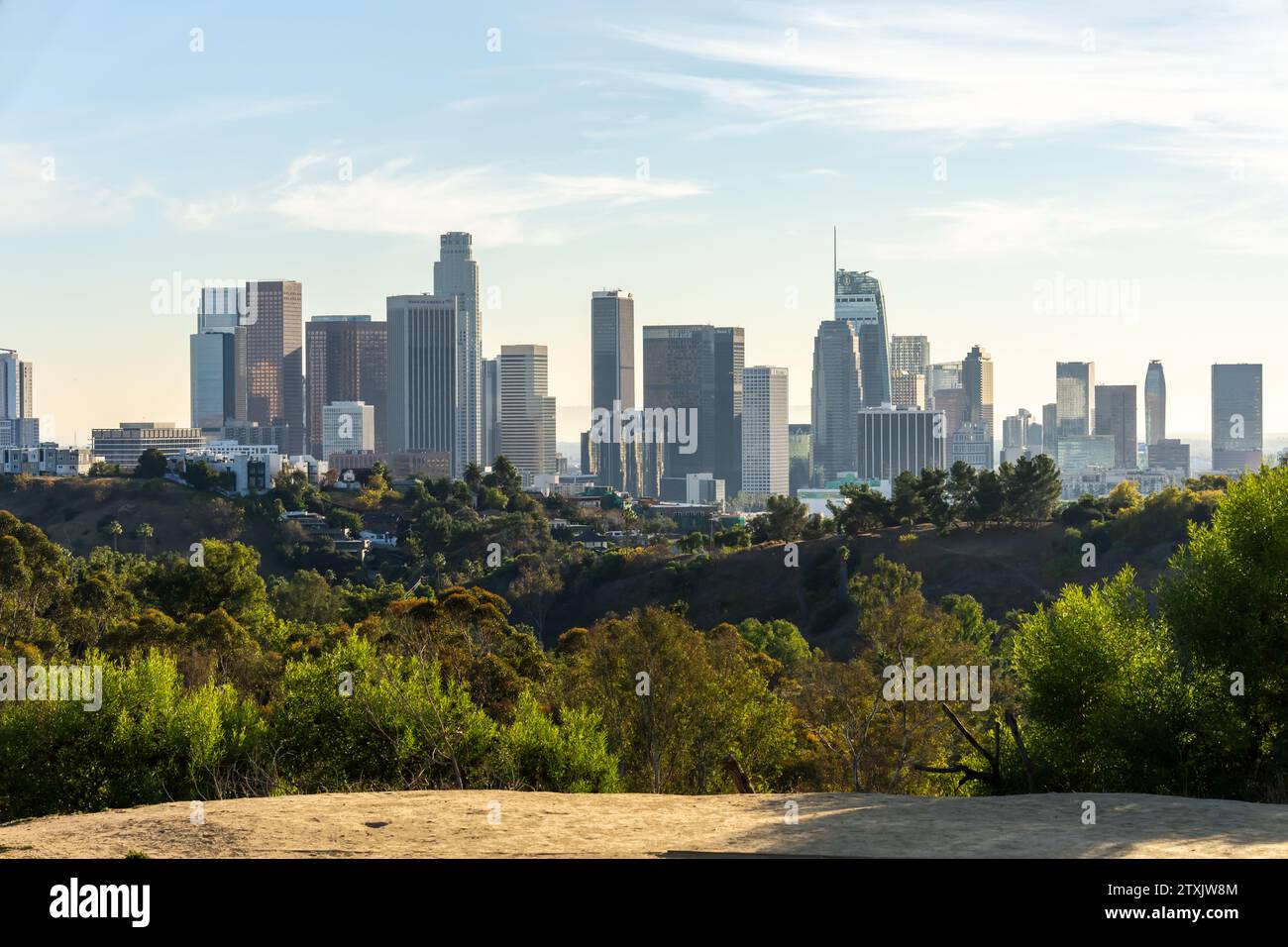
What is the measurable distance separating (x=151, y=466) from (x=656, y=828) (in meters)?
106

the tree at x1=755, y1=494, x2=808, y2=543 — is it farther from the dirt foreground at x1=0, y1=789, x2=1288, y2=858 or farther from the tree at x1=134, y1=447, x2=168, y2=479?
the dirt foreground at x1=0, y1=789, x2=1288, y2=858

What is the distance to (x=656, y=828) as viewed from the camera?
11898 mm

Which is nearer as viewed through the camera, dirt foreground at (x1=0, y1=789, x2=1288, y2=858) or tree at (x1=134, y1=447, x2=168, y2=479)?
dirt foreground at (x1=0, y1=789, x2=1288, y2=858)

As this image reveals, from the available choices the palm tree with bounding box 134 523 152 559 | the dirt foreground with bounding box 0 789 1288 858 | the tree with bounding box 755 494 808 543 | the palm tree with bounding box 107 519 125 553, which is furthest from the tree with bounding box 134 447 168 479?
the dirt foreground with bounding box 0 789 1288 858

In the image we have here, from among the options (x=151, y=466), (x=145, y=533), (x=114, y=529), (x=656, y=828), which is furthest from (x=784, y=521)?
(x=656, y=828)

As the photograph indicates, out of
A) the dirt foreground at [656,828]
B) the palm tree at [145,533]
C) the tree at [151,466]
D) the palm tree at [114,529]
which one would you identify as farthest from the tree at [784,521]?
the dirt foreground at [656,828]

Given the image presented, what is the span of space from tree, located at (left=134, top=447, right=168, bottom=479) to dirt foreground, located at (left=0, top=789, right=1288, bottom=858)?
3992 inches

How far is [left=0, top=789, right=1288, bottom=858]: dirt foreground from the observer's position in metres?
10.7

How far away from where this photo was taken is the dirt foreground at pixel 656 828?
10.7 metres

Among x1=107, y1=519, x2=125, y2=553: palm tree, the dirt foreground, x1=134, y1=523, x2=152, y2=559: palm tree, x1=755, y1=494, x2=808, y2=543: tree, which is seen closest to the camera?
the dirt foreground

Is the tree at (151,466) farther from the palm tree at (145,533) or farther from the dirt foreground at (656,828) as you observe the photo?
the dirt foreground at (656,828)

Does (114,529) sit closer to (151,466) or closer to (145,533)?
(145,533)

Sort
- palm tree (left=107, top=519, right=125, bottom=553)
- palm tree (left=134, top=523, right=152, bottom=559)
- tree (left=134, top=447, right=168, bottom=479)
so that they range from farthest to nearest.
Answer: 1. tree (left=134, top=447, right=168, bottom=479)
2. palm tree (left=134, top=523, right=152, bottom=559)
3. palm tree (left=107, top=519, right=125, bottom=553)
